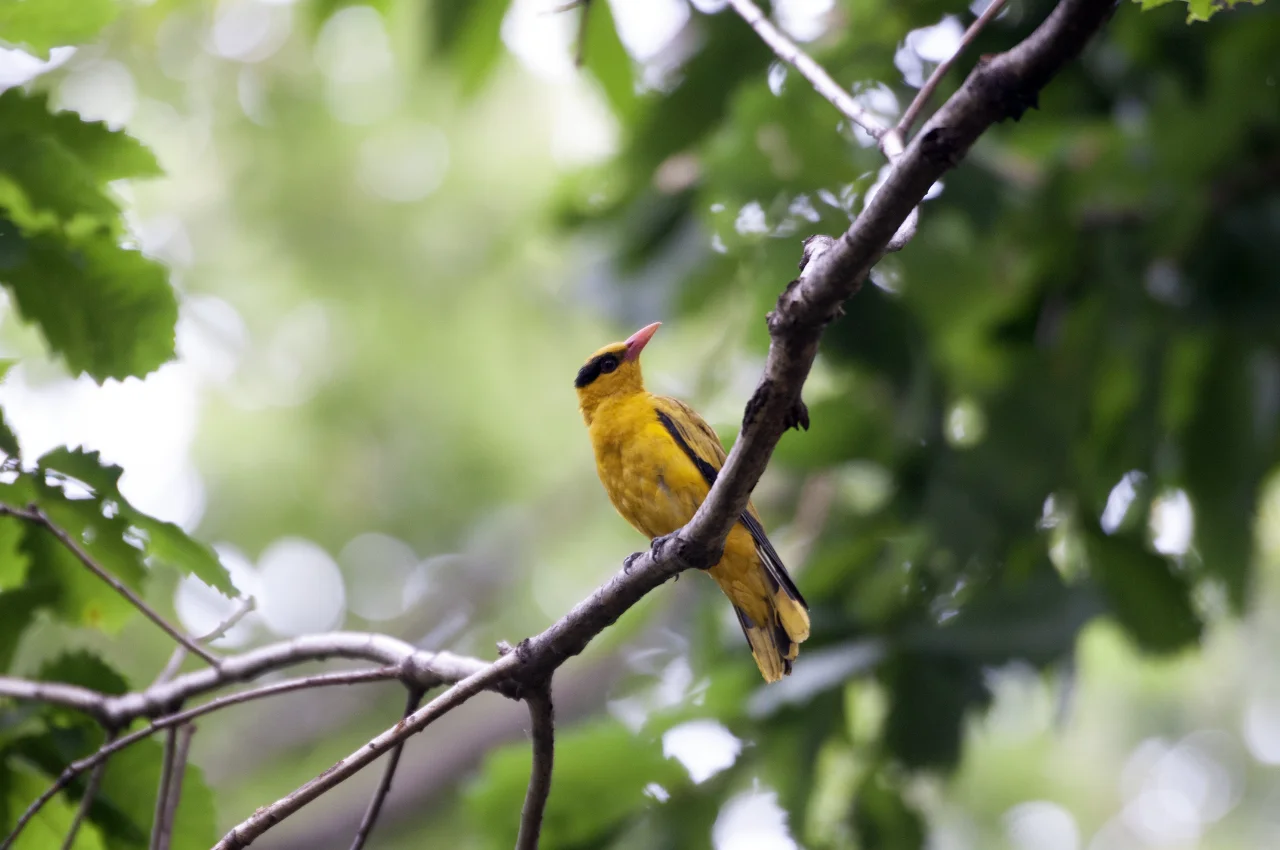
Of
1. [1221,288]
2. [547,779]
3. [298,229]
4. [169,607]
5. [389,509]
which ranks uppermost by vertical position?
[298,229]

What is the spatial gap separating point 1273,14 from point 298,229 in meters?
7.76

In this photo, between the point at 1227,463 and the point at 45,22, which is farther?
the point at 1227,463

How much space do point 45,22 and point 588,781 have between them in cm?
280

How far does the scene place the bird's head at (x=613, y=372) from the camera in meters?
4.55

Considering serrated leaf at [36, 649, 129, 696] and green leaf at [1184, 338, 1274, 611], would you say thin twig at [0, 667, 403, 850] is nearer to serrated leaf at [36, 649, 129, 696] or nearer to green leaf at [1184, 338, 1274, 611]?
serrated leaf at [36, 649, 129, 696]

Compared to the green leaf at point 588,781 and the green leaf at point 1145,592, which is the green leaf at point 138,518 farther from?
the green leaf at point 1145,592

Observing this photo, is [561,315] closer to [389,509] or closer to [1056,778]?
[389,509]

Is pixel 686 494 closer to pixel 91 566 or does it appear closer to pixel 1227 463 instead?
pixel 91 566

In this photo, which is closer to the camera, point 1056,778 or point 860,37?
point 860,37

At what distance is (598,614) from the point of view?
244 centimetres

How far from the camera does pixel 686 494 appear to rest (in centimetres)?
401

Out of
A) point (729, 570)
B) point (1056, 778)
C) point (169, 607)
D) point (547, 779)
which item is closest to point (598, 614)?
point (547, 779)

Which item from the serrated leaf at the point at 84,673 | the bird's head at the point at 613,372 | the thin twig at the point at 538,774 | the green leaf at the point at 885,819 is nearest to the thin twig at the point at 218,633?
the serrated leaf at the point at 84,673

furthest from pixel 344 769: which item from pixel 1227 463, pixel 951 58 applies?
pixel 1227 463
